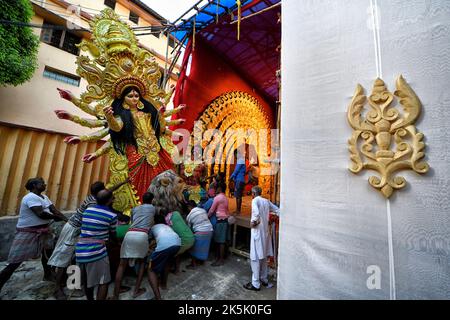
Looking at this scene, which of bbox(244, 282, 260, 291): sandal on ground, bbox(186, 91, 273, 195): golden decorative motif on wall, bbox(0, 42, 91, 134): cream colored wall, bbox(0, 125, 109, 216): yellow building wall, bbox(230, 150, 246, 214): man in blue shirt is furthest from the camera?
bbox(186, 91, 273, 195): golden decorative motif on wall

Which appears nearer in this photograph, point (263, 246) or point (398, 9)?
point (398, 9)

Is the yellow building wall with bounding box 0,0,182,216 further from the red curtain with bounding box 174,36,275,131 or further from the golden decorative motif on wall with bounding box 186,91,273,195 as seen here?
the golden decorative motif on wall with bounding box 186,91,273,195

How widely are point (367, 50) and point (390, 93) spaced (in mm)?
319

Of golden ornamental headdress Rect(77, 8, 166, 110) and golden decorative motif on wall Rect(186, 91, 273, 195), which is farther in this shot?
golden decorative motif on wall Rect(186, 91, 273, 195)

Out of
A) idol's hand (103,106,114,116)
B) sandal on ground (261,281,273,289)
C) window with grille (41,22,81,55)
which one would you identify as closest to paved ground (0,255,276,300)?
sandal on ground (261,281,273,289)

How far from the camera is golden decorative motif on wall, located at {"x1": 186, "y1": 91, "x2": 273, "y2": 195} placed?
556cm

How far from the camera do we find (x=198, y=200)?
4.03 m

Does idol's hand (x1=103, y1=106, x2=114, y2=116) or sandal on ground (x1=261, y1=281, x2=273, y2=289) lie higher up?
idol's hand (x1=103, y1=106, x2=114, y2=116)

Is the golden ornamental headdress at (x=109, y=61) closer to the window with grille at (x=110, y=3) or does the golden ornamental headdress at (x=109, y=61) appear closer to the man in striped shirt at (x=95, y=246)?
the man in striped shirt at (x=95, y=246)

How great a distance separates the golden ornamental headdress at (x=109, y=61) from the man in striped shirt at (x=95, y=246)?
2.21m

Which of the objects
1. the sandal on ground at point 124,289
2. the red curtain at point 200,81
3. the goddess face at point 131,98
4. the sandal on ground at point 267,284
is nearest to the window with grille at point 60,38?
the red curtain at point 200,81

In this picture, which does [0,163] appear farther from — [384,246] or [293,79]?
[384,246]
